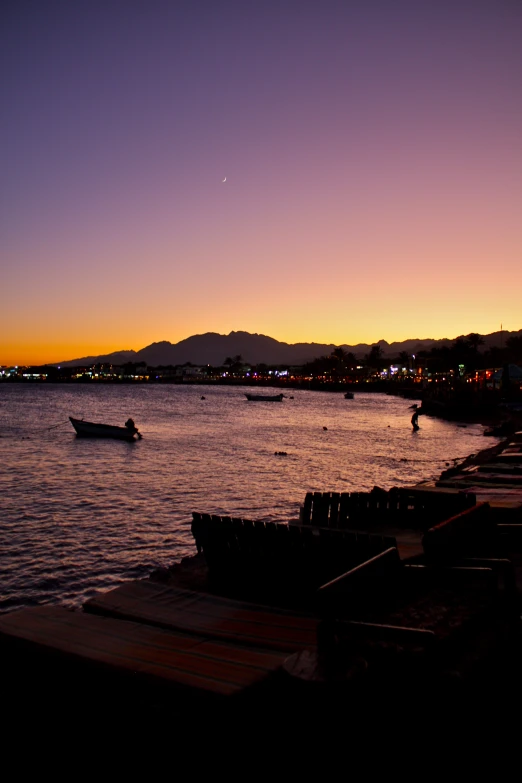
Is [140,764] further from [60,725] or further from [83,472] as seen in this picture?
[83,472]

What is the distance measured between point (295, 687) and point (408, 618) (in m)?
2.02

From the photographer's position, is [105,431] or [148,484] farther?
[105,431]

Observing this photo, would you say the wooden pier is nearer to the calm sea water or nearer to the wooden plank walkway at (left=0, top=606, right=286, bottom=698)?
the wooden plank walkway at (left=0, top=606, right=286, bottom=698)

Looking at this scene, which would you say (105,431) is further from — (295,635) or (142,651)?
(295,635)

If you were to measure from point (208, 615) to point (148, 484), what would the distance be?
1083 inches

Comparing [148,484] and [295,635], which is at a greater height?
[295,635]

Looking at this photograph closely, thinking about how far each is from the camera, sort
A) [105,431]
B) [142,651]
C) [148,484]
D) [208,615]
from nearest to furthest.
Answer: [142,651] < [208,615] < [148,484] < [105,431]

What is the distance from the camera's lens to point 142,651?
21.1 ft

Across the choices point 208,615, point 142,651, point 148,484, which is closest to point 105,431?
point 148,484

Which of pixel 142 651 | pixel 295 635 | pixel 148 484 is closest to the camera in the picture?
pixel 142 651

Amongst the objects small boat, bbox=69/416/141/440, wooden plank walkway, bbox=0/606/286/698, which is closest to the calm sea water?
small boat, bbox=69/416/141/440

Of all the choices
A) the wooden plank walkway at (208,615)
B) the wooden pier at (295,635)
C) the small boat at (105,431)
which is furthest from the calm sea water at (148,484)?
the wooden pier at (295,635)

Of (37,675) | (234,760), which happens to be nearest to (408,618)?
(234,760)

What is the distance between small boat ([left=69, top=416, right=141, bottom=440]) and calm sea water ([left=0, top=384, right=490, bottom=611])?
153cm
